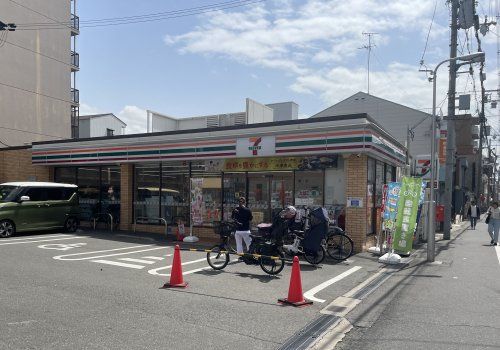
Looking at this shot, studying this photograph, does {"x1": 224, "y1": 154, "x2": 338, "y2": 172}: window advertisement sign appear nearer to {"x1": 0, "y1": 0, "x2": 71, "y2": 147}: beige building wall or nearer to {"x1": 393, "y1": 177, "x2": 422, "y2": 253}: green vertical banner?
{"x1": 393, "y1": 177, "x2": 422, "y2": 253}: green vertical banner

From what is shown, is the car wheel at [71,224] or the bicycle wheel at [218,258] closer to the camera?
the bicycle wheel at [218,258]

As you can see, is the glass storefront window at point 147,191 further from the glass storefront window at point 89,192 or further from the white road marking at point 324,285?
the white road marking at point 324,285

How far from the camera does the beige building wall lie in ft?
89.2

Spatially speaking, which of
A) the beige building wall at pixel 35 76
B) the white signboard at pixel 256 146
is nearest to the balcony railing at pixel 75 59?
the beige building wall at pixel 35 76

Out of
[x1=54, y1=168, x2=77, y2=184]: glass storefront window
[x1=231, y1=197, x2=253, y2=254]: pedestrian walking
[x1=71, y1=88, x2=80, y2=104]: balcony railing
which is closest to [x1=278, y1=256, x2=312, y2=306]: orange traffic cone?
[x1=231, y1=197, x2=253, y2=254]: pedestrian walking

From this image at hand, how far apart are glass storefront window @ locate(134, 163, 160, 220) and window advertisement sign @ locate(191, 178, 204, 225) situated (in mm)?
2548

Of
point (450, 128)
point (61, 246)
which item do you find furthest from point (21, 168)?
point (450, 128)

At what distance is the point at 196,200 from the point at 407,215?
23.4ft

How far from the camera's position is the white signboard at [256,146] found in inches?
568

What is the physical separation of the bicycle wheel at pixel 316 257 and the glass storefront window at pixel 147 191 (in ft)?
27.4

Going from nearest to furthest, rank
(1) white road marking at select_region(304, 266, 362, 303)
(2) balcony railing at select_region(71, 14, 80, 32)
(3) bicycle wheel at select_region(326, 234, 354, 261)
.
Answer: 1. (1) white road marking at select_region(304, 266, 362, 303)
2. (3) bicycle wheel at select_region(326, 234, 354, 261)
3. (2) balcony railing at select_region(71, 14, 80, 32)

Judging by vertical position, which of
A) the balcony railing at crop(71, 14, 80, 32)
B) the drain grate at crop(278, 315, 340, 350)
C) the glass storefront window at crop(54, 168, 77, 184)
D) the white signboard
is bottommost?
the drain grate at crop(278, 315, 340, 350)

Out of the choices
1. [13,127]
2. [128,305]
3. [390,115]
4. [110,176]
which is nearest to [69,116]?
[13,127]

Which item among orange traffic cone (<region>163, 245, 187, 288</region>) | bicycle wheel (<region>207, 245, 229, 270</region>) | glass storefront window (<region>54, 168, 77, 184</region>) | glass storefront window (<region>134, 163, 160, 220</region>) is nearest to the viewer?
orange traffic cone (<region>163, 245, 187, 288</region>)
